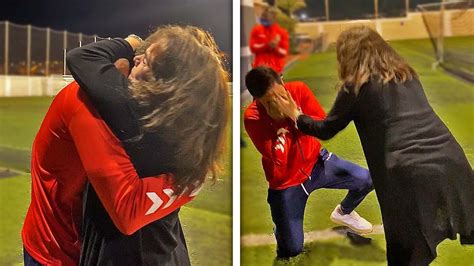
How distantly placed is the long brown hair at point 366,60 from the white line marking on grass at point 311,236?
51cm

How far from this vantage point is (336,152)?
2.18m

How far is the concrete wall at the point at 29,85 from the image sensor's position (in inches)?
88.4

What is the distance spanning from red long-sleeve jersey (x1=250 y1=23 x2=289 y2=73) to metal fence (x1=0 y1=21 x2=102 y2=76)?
23.3 inches

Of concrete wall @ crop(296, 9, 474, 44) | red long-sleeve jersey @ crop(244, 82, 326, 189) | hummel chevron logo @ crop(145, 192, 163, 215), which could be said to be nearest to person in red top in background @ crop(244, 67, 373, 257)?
red long-sleeve jersey @ crop(244, 82, 326, 189)

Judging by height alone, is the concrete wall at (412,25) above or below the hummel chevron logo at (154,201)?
above

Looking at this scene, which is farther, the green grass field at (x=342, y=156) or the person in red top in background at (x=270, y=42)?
the person in red top in background at (x=270, y=42)

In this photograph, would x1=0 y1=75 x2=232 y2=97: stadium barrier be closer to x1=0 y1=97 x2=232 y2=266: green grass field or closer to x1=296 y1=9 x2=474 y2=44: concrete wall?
x1=0 y1=97 x2=232 y2=266: green grass field

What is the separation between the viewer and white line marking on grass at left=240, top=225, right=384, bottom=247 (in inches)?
85.1

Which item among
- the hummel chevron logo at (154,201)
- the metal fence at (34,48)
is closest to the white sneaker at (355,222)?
the hummel chevron logo at (154,201)

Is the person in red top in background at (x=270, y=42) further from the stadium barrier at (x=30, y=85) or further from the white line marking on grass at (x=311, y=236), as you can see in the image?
the white line marking on grass at (x=311, y=236)

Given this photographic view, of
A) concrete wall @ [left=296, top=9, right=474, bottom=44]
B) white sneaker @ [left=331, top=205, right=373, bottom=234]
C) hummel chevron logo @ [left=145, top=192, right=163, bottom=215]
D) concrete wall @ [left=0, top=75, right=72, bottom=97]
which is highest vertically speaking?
concrete wall @ [left=296, top=9, right=474, bottom=44]

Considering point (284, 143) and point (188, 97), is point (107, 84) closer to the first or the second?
point (188, 97)

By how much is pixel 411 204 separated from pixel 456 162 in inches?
8.4

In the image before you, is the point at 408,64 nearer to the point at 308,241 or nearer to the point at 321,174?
the point at 321,174
